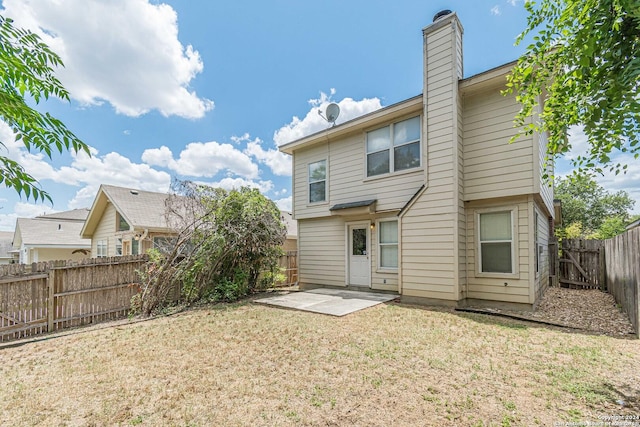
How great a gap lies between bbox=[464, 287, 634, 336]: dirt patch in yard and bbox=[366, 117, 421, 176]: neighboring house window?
13.8 feet

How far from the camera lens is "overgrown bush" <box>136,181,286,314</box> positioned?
290 inches

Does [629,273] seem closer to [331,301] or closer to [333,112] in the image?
[331,301]

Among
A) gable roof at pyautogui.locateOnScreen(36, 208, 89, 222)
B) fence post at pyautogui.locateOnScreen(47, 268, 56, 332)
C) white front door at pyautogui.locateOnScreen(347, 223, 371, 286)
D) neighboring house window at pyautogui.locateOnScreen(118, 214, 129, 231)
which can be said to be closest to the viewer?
fence post at pyautogui.locateOnScreen(47, 268, 56, 332)

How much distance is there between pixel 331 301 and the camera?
24.2 ft

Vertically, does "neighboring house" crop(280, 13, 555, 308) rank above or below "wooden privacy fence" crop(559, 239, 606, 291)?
above

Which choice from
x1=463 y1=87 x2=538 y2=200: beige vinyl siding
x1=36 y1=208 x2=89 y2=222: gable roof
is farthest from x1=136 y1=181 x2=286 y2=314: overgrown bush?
x1=36 y1=208 x2=89 y2=222: gable roof

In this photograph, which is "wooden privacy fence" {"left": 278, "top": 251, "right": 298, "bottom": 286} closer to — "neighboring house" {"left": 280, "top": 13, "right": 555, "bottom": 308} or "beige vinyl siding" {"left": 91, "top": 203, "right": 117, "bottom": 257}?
"neighboring house" {"left": 280, "top": 13, "right": 555, "bottom": 308}

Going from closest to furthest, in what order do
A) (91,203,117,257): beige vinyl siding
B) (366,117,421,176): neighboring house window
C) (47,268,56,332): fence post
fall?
1. (47,268,56,332): fence post
2. (366,117,421,176): neighboring house window
3. (91,203,117,257): beige vinyl siding

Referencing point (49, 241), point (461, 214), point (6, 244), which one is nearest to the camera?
point (461, 214)

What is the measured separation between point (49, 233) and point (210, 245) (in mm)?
17499

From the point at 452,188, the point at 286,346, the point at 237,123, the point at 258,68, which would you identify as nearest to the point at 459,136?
the point at 452,188

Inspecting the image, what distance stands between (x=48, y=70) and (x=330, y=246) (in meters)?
8.13

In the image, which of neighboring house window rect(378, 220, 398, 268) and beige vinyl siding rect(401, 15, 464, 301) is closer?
beige vinyl siding rect(401, 15, 464, 301)

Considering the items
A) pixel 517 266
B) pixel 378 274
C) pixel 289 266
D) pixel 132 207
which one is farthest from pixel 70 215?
pixel 517 266
